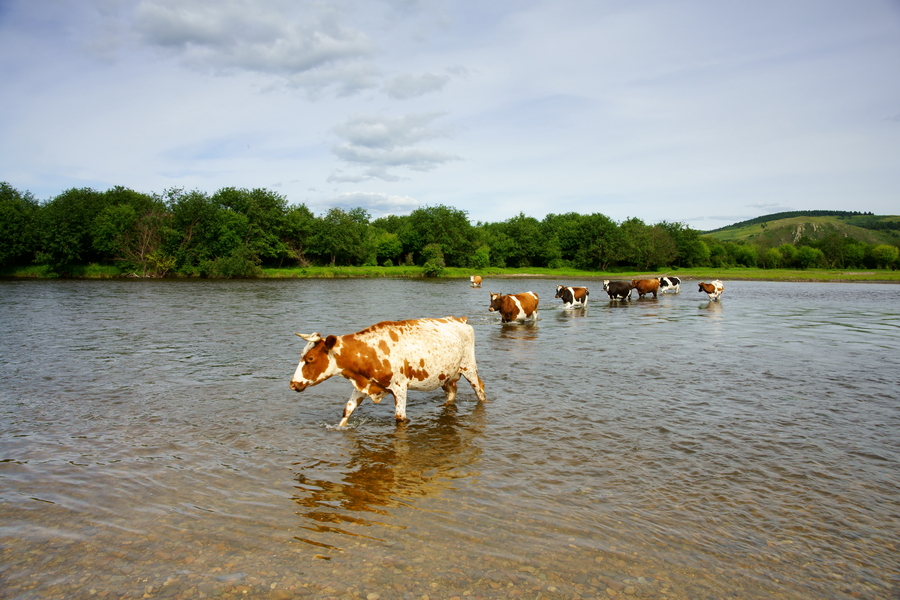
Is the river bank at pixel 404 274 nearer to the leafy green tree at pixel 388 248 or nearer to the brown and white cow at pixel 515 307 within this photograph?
the leafy green tree at pixel 388 248

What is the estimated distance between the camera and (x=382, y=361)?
952 cm

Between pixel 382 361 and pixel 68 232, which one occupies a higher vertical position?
pixel 68 232

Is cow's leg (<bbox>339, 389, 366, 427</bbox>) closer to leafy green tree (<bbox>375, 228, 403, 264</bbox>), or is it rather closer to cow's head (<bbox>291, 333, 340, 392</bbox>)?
cow's head (<bbox>291, 333, 340, 392</bbox>)

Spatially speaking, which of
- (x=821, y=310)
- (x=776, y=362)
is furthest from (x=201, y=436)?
Answer: (x=821, y=310)

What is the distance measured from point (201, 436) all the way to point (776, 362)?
52.1 ft

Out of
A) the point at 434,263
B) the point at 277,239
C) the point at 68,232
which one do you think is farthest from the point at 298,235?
the point at 68,232

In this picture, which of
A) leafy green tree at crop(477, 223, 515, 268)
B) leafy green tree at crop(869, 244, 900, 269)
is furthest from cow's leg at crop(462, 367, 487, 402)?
leafy green tree at crop(869, 244, 900, 269)

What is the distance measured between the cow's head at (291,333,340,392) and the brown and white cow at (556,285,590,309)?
88.4 ft

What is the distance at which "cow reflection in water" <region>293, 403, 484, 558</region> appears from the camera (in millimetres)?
6199

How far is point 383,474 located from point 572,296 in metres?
29.5

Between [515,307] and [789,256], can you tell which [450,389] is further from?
[789,256]

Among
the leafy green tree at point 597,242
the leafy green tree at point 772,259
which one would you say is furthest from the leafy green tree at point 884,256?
the leafy green tree at point 597,242

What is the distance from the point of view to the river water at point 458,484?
502 centimetres

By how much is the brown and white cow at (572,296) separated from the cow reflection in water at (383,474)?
26.5 meters
